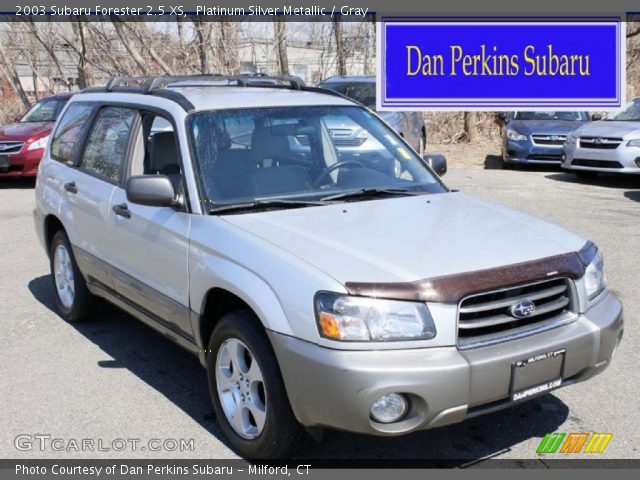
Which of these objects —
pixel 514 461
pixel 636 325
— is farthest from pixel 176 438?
pixel 636 325

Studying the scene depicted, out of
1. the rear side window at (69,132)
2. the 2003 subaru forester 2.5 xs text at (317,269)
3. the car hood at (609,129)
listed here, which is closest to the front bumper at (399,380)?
the 2003 subaru forester 2.5 xs text at (317,269)

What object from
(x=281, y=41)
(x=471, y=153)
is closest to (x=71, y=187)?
(x=471, y=153)

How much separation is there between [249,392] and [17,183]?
39.1 ft

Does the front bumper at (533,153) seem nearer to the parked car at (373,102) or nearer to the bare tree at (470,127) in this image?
the parked car at (373,102)

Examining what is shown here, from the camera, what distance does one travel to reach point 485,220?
4152mm

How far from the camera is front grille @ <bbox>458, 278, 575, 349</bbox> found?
11.0 ft

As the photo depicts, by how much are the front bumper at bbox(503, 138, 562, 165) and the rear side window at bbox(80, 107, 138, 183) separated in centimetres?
1075

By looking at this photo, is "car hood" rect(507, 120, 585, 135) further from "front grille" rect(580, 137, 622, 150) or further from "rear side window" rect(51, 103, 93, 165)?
"rear side window" rect(51, 103, 93, 165)

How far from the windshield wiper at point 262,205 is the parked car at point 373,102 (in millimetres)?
9473

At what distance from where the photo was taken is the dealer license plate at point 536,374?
133 inches

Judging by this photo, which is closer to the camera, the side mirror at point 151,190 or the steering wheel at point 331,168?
the side mirror at point 151,190

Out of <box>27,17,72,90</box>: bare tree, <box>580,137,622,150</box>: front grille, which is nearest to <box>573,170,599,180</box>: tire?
<box>580,137,622,150</box>: front grille

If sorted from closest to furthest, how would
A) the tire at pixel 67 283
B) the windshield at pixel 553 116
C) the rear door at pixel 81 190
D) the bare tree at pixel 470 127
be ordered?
the rear door at pixel 81 190 < the tire at pixel 67 283 < the windshield at pixel 553 116 < the bare tree at pixel 470 127

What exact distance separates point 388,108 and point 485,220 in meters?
10.2
